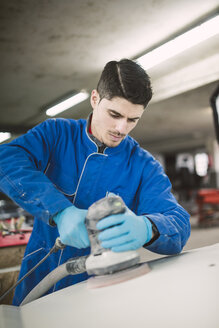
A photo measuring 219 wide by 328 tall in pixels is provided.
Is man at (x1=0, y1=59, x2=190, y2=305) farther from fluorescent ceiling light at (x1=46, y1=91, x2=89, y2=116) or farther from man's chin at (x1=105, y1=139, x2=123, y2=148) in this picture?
fluorescent ceiling light at (x1=46, y1=91, x2=89, y2=116)

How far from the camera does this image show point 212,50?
341 centimetres

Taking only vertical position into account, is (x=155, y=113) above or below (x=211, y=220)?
above

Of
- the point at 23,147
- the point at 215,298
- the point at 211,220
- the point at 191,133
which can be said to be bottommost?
the point at 211,220

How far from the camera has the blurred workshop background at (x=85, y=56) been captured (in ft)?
7.89

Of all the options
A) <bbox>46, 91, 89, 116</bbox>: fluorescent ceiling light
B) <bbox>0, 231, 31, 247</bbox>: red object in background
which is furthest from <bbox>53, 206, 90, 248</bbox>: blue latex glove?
<bbox>46, 91, 89, 116</bbox>: fluorescent ceiling light

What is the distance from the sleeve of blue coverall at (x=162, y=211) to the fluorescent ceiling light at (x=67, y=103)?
350cm

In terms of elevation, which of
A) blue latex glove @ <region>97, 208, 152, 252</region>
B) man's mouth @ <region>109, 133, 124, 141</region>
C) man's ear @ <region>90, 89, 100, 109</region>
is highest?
man's ear @ <region>90, 89, 100, 109</region>

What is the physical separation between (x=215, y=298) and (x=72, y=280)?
603 mm

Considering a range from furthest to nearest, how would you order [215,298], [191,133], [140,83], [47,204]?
[191,133] → [140,83] → [47,204] → [215,298]

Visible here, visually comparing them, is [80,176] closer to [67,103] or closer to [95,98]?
[95,98]

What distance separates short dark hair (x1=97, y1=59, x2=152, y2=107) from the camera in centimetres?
90

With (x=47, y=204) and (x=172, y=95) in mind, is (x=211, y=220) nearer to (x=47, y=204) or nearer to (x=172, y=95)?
(x=172, y=95)

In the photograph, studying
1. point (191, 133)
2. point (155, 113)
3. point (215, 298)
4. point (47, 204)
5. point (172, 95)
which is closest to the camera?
point (215, 298)

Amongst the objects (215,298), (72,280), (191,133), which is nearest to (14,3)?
(72,280)
